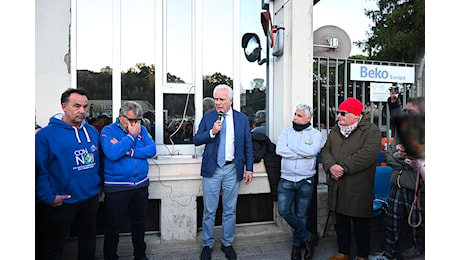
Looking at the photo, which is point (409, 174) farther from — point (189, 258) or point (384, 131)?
point (189, 258)

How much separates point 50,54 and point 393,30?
7663mm

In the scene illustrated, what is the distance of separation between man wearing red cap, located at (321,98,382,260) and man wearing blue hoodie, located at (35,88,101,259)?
232cm

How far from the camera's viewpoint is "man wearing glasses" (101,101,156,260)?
9.30 ft

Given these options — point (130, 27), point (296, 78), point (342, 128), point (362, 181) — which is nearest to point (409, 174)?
point (362, 181)

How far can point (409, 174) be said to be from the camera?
9.61ft

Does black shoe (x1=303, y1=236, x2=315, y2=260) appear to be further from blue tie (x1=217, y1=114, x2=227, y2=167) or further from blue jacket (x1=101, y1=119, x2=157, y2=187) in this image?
blue jacket (x1=101, y1=119, x2=157, y2=187)

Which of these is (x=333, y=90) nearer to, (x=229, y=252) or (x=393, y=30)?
(x=229, y=252)

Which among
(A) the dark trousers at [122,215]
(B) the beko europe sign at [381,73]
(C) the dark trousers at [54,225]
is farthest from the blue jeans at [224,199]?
(B) the beko europe sign at [381,73]

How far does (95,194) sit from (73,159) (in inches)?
16.5

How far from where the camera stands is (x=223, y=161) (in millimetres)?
3260

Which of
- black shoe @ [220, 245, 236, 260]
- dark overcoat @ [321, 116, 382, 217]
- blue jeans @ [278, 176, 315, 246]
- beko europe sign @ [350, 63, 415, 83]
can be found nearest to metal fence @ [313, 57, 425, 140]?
beko europe sign @ [350, 63, 415, 83]

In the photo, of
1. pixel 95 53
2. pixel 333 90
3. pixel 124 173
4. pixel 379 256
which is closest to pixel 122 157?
pixel 124 173

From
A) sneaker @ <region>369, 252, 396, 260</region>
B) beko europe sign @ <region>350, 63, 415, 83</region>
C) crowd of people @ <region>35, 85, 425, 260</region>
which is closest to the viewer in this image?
crowd of people @ <region>35, 85, 425, 260</region>

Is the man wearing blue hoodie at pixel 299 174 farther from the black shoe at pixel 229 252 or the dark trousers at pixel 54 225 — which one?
the dark trousers at pixel 54 225
